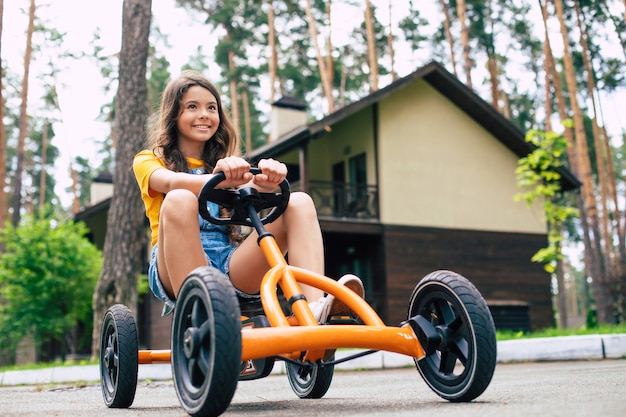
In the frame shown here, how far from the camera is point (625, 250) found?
102 feet

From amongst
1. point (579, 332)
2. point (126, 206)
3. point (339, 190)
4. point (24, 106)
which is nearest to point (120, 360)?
point (126, 206)

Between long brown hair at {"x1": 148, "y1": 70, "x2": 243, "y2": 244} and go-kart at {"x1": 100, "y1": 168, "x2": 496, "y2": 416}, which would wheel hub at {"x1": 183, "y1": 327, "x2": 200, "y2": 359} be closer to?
go-kart at {"x1": 100, "y1": 168, "x2": 496, "y2": 416}

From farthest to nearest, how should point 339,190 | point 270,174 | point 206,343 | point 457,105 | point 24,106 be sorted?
point 24,106 → point 457,105 → point 339,190 → point 270,174 → point 206,343

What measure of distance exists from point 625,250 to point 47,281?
2581 cm

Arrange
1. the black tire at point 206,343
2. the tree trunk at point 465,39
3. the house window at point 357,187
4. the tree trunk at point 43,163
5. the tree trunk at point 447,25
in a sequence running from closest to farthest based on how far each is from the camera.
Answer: the black tire at point 206,343
the house window at point 357,187
the tree trunk at point 465,39
the tree trunk at point 447,25
the tree trunk at point 43,163

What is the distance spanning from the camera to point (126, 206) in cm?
932

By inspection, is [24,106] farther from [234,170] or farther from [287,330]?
[287,330]

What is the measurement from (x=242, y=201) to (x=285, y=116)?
1490cm

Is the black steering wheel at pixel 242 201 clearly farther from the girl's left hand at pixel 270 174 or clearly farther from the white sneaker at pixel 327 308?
the white sneaker at pixel 327 308

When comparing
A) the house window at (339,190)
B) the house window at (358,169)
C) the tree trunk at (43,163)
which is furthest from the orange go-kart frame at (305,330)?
the tree trunk at (43,163)

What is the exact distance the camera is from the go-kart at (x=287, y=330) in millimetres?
2133

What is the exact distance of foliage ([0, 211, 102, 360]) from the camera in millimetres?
13672

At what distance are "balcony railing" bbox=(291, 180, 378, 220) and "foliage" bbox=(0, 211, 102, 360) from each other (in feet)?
17.1

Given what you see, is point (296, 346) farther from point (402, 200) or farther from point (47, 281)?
point (402, 200)
